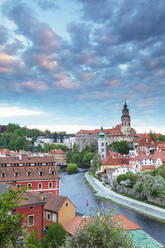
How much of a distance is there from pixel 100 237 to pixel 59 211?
15.4 metres

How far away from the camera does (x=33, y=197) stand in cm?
2620

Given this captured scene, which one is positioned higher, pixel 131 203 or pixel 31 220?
pixel 31 220

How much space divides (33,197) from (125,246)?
50.0 ft

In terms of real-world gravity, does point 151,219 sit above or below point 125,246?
below

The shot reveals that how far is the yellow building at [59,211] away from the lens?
1093 inches

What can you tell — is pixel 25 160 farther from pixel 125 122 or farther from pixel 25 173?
pixel 125 122

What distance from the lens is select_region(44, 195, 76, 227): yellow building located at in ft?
A: 91.0

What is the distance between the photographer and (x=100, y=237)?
12984 mm

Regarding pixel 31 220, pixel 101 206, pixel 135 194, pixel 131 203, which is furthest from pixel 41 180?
pixel 135 194

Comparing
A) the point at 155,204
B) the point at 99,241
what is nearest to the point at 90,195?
the point at 155,204

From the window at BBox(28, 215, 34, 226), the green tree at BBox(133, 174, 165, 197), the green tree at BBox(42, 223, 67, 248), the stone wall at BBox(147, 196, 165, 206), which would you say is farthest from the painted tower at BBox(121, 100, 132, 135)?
the green tree at BBox(42, 223, 67, 248)

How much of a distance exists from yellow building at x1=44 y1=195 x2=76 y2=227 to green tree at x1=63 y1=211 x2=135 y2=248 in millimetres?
14563

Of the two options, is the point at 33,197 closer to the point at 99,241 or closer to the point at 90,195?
the point at 99,241

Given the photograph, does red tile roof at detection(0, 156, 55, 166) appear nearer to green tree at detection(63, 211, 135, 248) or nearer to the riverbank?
the riverbank
